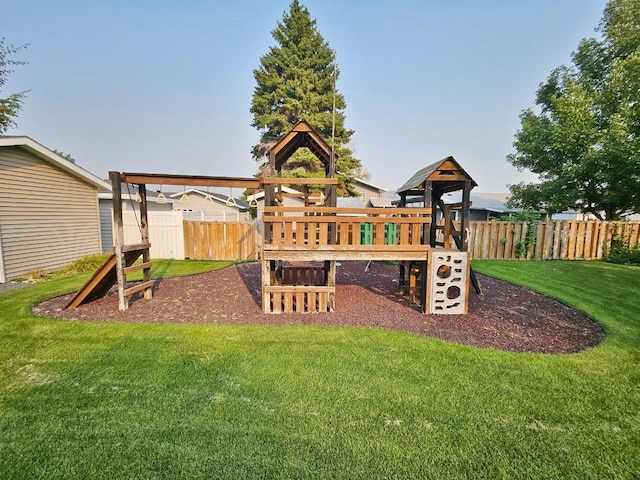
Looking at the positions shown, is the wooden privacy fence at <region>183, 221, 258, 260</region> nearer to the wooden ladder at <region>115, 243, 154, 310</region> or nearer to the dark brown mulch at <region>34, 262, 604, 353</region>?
the dark brown mulch at <region>34, 262, 604, 353</region>

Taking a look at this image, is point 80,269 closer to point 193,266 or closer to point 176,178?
point 193,266

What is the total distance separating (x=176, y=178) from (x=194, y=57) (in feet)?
36.1

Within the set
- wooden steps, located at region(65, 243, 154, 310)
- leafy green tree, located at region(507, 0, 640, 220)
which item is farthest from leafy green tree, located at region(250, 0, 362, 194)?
wooden steps, located at region(65, 243, 154, 310)

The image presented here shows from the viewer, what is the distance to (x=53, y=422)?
2.41 m

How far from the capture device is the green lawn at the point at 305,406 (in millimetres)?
2008

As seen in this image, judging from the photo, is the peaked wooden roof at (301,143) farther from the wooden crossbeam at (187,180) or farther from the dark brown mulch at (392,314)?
the dark brown mulch at (392,314)

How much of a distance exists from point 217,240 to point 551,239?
13586mm

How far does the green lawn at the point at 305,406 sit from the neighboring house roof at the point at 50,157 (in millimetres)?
6255

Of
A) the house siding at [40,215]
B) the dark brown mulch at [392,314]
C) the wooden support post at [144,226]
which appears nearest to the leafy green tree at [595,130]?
the dark brown mulch at [392,314]

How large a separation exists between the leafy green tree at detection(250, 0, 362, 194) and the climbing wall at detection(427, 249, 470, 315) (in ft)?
56.8

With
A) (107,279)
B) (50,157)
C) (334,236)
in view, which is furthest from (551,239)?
(50,157)

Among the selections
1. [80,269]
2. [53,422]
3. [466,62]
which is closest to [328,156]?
[53,422]

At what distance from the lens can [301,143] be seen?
5.77 m

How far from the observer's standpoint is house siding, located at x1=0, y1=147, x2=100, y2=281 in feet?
26.3
